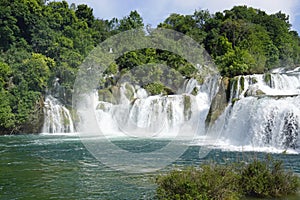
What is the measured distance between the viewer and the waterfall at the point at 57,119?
28.8 metres

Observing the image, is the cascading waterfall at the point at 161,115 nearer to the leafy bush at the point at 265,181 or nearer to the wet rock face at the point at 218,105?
the wet rock face at the point at 218,105

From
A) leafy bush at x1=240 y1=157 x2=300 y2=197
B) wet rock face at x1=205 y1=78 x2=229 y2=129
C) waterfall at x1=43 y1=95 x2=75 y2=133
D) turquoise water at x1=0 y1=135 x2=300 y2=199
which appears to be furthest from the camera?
waterfall at x1=43 y1=95 x2=75 y2=133

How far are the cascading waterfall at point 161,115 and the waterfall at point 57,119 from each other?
9.09 ft

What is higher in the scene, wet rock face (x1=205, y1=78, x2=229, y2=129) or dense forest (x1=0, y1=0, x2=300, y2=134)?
dense forest (x1=0, y1=0, x2=300, y2=134)

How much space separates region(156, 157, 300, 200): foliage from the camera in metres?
6.44

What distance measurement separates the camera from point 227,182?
22.4 feet

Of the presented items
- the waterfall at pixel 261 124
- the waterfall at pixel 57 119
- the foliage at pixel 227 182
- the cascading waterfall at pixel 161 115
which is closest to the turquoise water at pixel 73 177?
the foliage at pixel 227 182

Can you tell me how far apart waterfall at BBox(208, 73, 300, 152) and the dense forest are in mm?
13766

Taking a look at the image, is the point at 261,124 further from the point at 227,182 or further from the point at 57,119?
the point at 57,119

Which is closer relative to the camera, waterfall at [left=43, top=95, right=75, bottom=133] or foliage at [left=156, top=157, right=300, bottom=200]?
foliage at [left=156, top=157, right=300, bottom=200]

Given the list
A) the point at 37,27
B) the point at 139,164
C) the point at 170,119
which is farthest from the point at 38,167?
the point at 37,27

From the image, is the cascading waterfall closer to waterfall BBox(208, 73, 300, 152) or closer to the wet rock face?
the wet rock face

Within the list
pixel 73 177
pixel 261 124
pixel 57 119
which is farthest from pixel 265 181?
pixel 57 119

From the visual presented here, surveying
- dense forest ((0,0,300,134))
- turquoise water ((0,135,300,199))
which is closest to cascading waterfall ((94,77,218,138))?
dense forest ((0,0,300,134))
